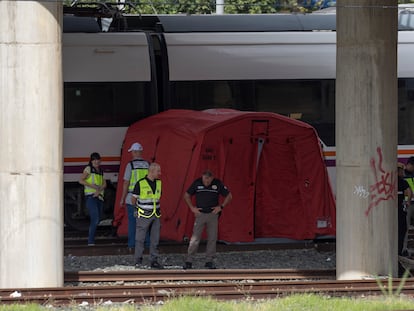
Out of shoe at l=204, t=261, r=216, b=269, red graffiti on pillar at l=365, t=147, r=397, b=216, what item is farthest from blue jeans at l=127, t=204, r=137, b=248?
red graffiti on pillar at l=365, t=147, r=397, b=216

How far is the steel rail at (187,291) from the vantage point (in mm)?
12273

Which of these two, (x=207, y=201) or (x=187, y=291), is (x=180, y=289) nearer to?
(x=187, y=291)

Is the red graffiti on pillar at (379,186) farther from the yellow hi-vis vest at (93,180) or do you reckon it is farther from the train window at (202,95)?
the train window at (202,95)

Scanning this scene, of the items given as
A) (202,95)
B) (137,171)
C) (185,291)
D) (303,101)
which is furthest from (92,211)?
(303,101)

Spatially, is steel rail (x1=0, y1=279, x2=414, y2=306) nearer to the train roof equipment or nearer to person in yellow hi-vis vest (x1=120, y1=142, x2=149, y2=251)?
person in yellow hi-vis vest (x1=120, y1=142, x2=149, y2=251)

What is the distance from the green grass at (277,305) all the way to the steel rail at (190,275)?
88.6 inches

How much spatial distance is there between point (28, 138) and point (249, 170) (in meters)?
5.90

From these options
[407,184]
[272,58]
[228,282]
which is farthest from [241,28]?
[228,282]

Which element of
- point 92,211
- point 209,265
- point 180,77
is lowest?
point 209,265

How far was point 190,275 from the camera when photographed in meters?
14.4

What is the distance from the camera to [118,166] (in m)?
19.2

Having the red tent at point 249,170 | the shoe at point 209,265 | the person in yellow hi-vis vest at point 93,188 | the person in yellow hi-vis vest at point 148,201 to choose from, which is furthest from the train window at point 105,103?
the shoe at point 209,265

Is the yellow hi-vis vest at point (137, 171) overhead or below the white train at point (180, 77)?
below

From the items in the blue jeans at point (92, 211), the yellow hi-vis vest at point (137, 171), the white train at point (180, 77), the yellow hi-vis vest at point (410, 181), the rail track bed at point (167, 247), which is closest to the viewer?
the yellow hi-vis vest at point (137, 171)
